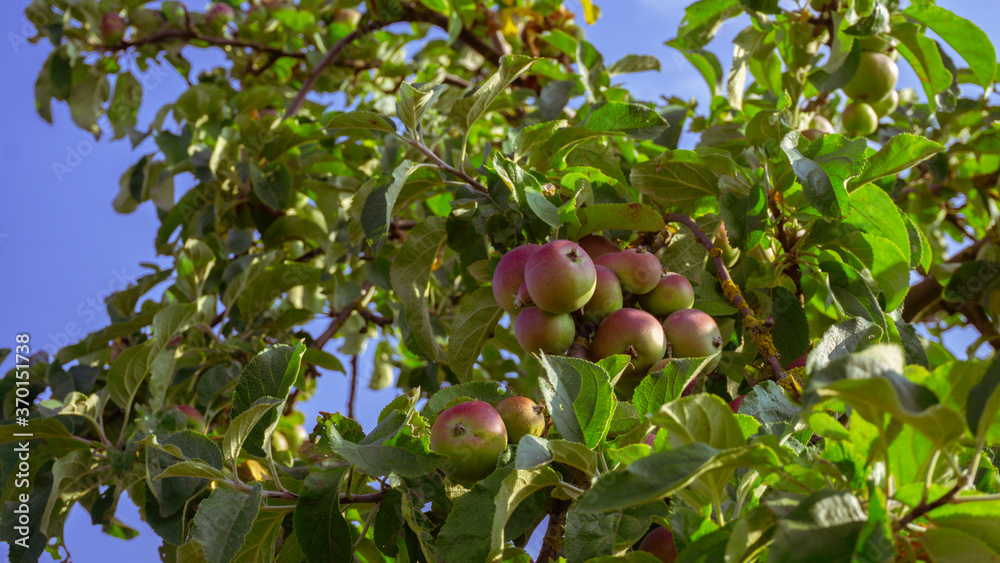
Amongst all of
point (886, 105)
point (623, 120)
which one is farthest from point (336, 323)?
point (886, 105)

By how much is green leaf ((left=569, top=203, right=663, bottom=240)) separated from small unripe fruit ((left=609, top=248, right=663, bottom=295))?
91 millimetres

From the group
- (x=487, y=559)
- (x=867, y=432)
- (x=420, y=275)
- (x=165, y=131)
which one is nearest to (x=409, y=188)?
(x=420, y=275)

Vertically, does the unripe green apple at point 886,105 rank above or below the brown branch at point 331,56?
below

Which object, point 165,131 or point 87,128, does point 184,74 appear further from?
point 165,131

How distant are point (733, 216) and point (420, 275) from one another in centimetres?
54

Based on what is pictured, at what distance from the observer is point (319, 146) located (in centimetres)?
211

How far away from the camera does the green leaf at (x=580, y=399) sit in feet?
2.51

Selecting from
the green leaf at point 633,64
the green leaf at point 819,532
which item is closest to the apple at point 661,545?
the green leaf at point 819,532

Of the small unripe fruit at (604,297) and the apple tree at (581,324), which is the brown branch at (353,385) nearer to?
the apple tree at (581,324)

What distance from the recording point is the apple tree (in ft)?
1.97

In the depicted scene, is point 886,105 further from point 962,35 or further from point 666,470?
point 666,470

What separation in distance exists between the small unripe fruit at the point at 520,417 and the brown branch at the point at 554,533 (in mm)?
89

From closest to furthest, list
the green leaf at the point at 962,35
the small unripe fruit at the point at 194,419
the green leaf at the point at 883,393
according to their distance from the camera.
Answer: the green leaf at the point at 883,393, the green leaf at the point at 962,35, the small unripe fruit at the point at 194,419

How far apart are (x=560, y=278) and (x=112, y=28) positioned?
8.38ft
